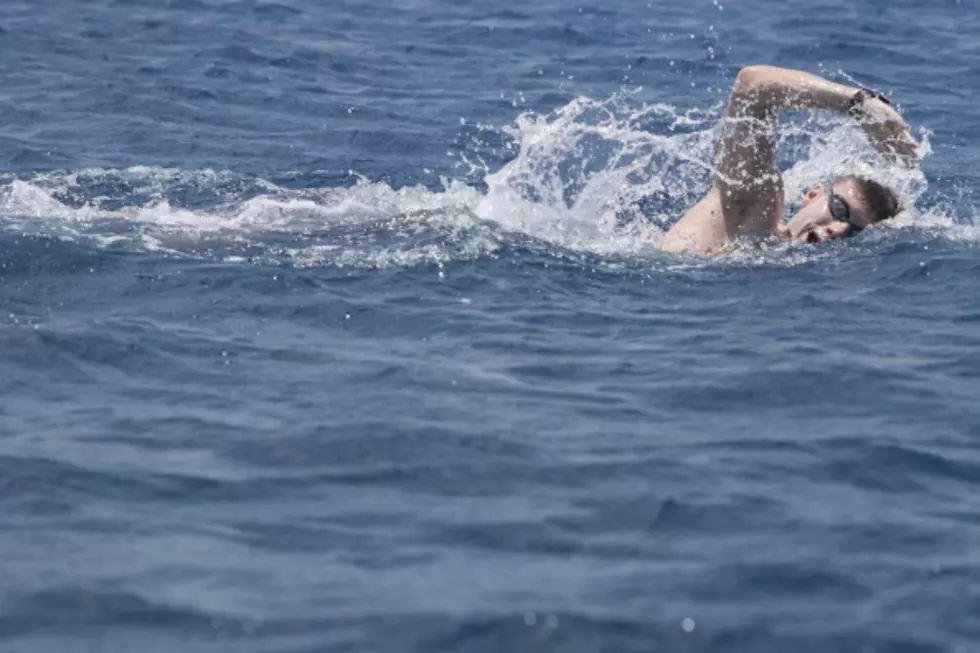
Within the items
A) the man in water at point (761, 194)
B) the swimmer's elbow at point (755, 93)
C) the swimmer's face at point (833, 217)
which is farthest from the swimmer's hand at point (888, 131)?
the swimmer's face at point (833, 217)

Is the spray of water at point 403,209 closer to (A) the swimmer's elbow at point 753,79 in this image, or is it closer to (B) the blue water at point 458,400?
(B) the blue water at point 458,400

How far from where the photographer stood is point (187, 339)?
7375mm

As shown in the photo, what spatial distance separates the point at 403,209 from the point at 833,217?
8.01 ft

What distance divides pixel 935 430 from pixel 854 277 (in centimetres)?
199

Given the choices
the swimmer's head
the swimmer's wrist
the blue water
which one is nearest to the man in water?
the swimmer's head

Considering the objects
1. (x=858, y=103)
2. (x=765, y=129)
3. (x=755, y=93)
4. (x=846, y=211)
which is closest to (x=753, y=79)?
(x=755, y=93)

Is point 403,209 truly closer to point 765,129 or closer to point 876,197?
point 765,129

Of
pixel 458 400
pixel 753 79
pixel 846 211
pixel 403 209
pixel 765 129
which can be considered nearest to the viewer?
pixel 458 400

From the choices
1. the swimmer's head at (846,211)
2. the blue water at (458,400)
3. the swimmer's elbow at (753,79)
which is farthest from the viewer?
the swimmer's head at (846,211)

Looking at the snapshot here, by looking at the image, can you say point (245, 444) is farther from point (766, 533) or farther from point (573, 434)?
point (766, 533)

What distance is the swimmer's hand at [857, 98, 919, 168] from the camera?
8031mm

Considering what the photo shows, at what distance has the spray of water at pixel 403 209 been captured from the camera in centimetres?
872

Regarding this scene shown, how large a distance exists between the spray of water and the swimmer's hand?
0.76 feet

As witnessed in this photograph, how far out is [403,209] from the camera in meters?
9.70
